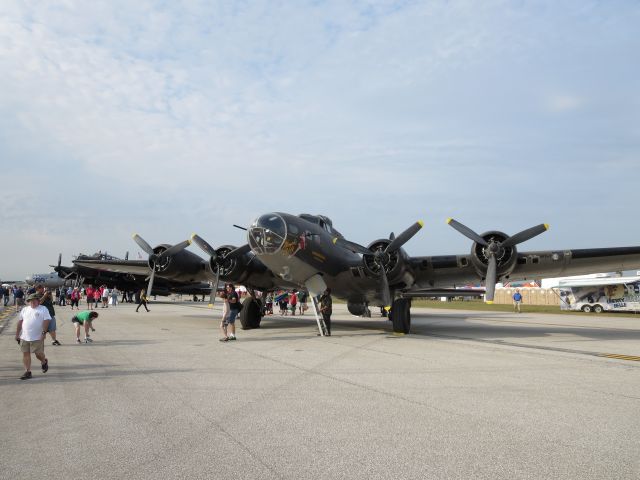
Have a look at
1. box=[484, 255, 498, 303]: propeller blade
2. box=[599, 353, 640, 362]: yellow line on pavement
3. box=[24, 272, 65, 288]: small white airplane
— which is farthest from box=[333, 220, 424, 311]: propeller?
box=[24, 272, 65, 288]: small white airplane

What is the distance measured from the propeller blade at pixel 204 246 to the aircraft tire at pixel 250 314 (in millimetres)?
2418

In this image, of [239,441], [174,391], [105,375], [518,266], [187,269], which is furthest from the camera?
[187,269]

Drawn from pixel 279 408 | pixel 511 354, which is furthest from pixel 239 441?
pixel 511 354

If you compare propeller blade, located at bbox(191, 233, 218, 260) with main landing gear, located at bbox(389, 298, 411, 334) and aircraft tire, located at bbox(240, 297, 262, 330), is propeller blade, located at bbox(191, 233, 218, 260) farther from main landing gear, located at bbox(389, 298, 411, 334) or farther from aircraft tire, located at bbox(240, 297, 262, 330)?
main landing gear, located at bbox(389, 298, 411, 334)

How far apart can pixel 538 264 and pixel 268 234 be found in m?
9.53

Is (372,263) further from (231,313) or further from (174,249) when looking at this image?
(174,249)

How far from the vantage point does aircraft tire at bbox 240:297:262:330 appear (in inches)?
752

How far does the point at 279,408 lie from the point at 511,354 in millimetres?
7767

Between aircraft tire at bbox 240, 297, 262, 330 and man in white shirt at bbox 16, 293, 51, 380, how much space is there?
1048 cm

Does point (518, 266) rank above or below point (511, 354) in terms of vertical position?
above

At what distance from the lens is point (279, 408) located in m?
6.20

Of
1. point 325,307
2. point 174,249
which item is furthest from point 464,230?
point 174,249

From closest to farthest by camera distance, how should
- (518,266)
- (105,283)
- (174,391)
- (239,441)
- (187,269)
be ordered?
1. (239,441)
2. (174,391)
3. (518,266)
4. (187,269)
5. (105,283)

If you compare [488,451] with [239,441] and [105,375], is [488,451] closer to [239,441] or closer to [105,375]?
[239,441]
